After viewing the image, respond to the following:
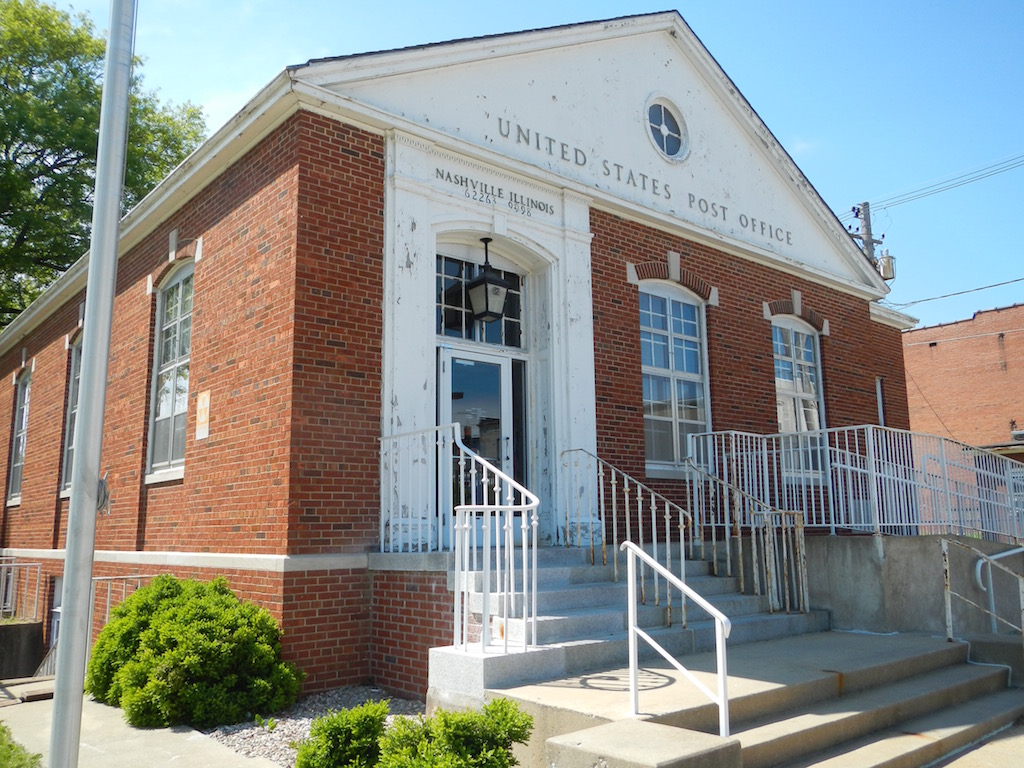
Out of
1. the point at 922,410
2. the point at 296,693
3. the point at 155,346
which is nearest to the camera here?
the point at 296,693

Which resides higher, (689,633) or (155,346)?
(155,346)

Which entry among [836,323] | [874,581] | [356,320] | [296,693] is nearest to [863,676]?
[874,581]

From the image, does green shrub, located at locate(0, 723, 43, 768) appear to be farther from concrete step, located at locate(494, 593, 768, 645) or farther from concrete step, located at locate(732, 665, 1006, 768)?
concrete step, located at locate(732, 665, 1006, 768)

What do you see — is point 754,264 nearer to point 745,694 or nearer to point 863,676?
point 863,676

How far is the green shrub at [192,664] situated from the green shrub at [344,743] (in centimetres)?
213

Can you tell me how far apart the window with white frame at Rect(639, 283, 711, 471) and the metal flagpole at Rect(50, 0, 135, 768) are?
738cm

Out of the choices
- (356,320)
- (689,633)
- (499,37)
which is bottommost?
(689,633)

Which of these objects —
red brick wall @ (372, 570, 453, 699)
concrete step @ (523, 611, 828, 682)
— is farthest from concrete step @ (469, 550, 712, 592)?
concrete step @ (523, 611, 828, 682)

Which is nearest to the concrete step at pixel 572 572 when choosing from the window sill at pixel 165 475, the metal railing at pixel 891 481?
the metal railing at pixel 891 481

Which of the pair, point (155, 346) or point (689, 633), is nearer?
point (689, 633)

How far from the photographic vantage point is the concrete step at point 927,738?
5.16 meters

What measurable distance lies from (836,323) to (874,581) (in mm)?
6378

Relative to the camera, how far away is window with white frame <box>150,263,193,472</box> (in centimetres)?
998

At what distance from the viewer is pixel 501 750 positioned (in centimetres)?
423
